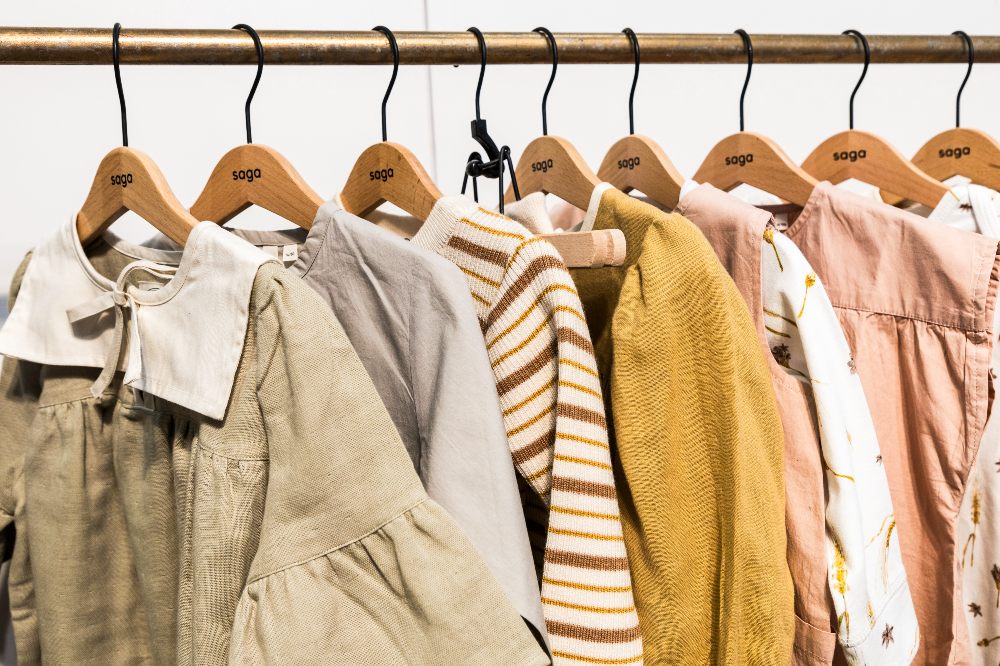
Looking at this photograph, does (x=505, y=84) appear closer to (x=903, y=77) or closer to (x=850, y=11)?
(x=850, y=11)

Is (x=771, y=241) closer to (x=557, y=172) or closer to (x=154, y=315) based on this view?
(x=557, y=172)

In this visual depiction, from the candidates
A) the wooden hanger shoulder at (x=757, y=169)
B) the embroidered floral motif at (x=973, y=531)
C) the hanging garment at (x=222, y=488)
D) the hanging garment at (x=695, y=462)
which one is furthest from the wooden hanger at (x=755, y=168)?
the hanging garment at (x=222, y=488)

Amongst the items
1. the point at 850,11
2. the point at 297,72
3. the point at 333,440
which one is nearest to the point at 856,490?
the point at 333,440

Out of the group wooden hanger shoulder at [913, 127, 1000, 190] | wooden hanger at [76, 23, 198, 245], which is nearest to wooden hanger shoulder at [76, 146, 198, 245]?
wooden hanger at [76, 23, 198, 245]

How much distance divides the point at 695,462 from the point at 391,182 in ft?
1.10

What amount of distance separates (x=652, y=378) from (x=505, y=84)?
91 cm

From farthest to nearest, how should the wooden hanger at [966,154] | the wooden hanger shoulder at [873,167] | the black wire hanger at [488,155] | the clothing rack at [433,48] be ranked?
1. the wooden hanger at [966,154]
2. the wooden hanger shoulder at [873,167]
3. the black wire hanger at [488,155]
4. the clothing rack at [433,48]

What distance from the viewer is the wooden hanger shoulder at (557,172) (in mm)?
808

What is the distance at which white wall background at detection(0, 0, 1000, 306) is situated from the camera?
42.9 inches

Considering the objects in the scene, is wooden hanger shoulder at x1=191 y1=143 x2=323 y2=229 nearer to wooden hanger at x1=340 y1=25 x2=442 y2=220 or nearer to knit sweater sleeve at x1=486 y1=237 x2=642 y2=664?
wooden hanger at x1=340 y1=25 x2=442 y2=220

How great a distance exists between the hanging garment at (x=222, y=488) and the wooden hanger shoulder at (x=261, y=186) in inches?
3.2

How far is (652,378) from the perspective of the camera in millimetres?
650

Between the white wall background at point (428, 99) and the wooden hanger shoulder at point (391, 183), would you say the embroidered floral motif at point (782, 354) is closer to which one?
the wooden hanger shoulder at point (391, 183)

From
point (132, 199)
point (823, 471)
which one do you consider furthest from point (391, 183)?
point (823, 471)
